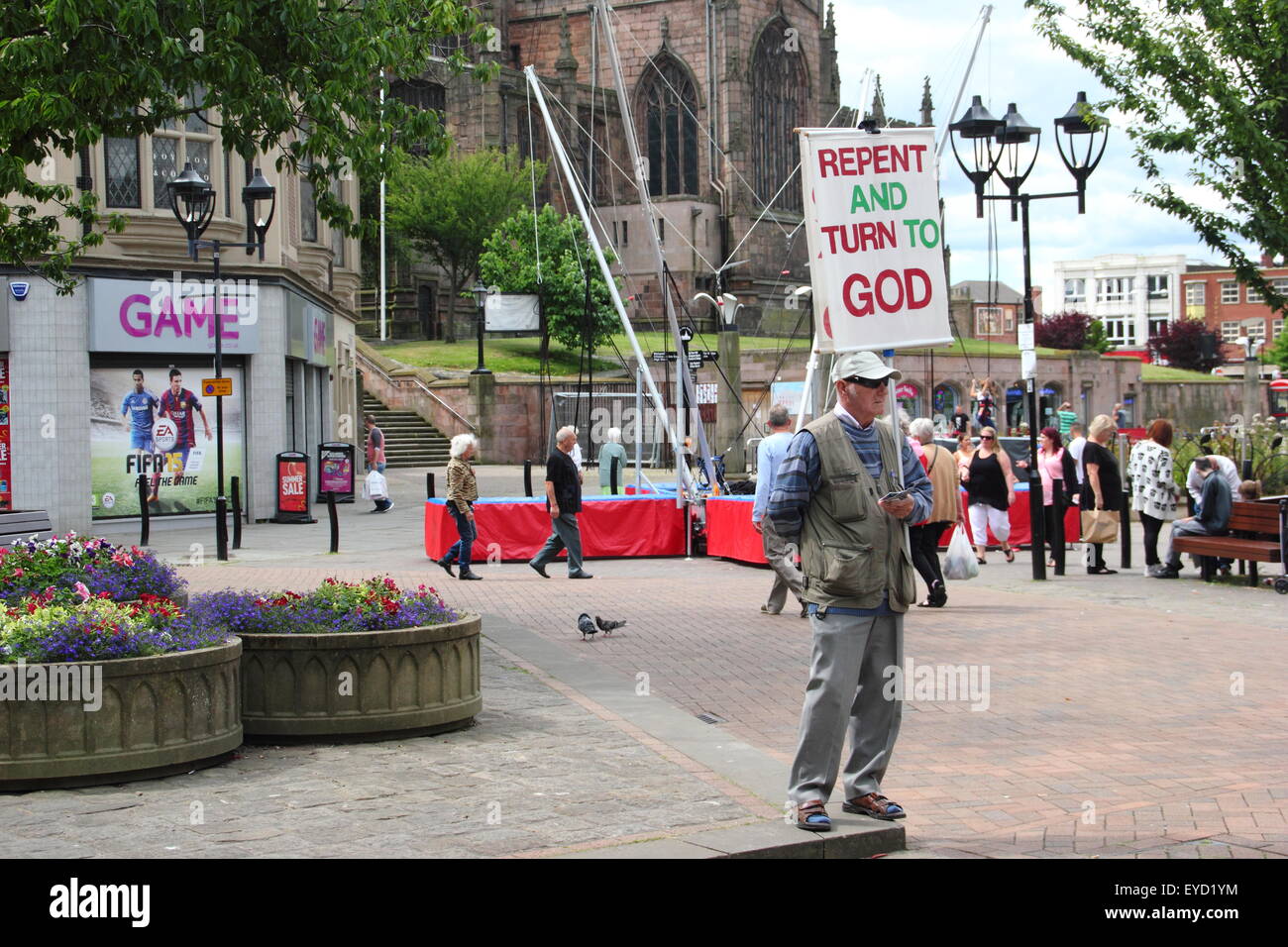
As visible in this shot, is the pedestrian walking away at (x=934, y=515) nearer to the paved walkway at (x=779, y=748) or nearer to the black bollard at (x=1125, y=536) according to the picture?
the paved walkway at (x=779, y=748)

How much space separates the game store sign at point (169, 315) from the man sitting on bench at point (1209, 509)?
1532cm

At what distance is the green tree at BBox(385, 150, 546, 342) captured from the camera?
62188 mm

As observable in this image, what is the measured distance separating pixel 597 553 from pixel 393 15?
9961 millimetres

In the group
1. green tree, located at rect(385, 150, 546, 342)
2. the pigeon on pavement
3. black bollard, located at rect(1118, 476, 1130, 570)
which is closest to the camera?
the pigeon on pavement

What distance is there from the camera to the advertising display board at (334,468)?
98.0 ft

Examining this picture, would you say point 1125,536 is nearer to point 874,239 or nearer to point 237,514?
point 874,239

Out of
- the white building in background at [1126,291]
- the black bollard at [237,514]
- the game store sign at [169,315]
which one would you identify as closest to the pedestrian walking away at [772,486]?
the black bollard at [237,514]

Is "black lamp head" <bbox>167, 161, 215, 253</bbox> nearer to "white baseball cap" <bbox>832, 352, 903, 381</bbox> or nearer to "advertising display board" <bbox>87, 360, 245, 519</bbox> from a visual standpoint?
"advertising display board" <bbox>87, 360, 245, 519</bbox>

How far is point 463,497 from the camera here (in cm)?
1761

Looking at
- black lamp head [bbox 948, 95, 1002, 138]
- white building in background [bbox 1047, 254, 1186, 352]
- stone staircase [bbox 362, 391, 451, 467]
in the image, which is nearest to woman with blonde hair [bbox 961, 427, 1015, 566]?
black lamp head [bbox 948, 95, 1002, 138]

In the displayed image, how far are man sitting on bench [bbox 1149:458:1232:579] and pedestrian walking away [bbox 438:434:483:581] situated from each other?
318 inches

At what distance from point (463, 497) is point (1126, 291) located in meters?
136

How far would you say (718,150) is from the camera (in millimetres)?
69438

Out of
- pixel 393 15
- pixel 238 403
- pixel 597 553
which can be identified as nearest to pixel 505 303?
pixel 238 403
